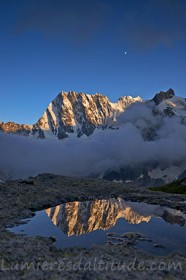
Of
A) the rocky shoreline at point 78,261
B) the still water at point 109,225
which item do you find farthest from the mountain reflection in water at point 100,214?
the rocky shoreline at point 78,261

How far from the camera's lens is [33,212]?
159ft

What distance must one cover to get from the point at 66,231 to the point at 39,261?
14.7 meters

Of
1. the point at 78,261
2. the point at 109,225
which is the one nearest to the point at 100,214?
the point at 109,225

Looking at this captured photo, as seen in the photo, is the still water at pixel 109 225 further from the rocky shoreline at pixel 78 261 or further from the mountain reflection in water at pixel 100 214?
the rocky shoreline at pixel 78 261

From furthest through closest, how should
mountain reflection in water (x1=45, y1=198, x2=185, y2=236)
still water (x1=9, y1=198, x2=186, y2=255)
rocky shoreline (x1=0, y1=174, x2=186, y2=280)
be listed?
1. mountain reflection in water (x1=45, y1=198, x2=185, y2=236)
2. still water (x1=9, y1=198, x2=186, y2=255)
3. rocky shoreline (x1=0, y1=174, x2=186, y2=280)

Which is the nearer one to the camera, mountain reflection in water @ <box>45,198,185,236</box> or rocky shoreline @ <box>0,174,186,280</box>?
rocky shoreline @ <box>0,174,186,280</box>

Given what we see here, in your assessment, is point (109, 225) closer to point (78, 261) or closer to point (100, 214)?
point (100, 214)

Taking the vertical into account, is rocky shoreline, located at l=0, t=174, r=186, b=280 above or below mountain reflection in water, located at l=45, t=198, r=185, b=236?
below

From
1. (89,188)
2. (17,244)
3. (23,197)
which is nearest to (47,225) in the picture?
(17,244)

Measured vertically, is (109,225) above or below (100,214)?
below

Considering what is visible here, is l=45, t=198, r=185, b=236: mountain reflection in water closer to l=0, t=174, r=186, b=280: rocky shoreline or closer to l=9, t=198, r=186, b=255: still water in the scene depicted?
l=9, t=198, r=186, b=255: still water

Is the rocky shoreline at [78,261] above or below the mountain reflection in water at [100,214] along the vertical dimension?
below

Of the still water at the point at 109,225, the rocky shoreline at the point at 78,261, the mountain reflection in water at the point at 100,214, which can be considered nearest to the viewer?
the rocky shoreline at the point at 78,261

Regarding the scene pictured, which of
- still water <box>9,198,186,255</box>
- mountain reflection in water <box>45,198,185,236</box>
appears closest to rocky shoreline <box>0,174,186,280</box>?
still water <box>9,198,186,255</box>
